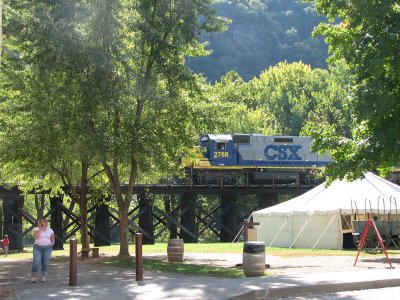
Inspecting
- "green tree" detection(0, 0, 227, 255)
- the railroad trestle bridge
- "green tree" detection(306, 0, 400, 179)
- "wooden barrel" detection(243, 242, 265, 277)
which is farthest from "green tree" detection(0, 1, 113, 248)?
the railroad trestle bridge

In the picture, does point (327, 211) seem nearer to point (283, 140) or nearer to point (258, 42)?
point (283, 140)

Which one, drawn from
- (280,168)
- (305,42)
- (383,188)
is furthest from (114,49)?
(305,42)

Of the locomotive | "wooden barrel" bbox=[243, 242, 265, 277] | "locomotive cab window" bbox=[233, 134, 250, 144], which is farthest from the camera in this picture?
"locomotive cab window" bbox=[233, 134, 250, 144]

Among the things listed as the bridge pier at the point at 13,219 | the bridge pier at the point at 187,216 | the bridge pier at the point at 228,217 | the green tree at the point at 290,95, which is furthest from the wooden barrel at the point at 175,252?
the green tree at the point at 290,95

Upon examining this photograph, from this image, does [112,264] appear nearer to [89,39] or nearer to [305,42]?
[89,39]

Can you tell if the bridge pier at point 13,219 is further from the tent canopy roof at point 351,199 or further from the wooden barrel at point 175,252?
Result: the wooden barrel at point 175,252

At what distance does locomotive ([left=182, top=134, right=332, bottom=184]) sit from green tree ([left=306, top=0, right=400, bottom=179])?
77.3ft

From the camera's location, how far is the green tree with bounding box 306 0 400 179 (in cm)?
2036

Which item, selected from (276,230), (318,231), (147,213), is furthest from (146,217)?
(318,231)

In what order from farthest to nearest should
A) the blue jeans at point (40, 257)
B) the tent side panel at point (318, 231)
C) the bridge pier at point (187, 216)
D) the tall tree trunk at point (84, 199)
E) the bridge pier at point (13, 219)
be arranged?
1. the bridge pier at point (187, 216)
2. the bridge pier at point (13, 219)
3. the tent side panel at point (318, 231)
4. the tall tree trunk at point (84, 199)
5. the blue jeans at point (40, 257)

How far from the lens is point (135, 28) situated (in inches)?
891

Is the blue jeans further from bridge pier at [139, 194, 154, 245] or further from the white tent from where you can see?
bridge pier at [139, 194, 154, 245]

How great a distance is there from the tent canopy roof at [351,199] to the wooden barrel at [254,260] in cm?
1343

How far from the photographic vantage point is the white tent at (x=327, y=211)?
96.3 ft
